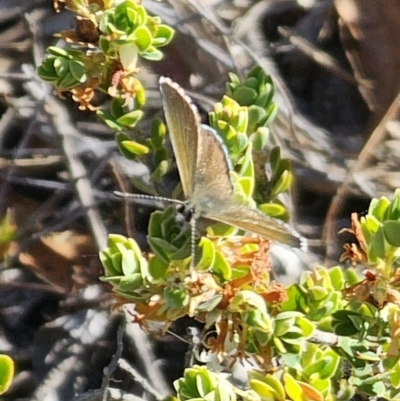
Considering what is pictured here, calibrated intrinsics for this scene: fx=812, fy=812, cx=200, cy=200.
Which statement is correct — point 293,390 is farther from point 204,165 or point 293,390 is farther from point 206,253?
point 204,165

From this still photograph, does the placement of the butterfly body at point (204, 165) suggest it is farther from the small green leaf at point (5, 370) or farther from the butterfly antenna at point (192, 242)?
the small green leaf at point (5, 370)

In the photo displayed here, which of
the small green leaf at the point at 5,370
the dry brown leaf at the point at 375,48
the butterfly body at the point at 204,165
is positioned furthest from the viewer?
the dry brown leaf at the point at 375,48

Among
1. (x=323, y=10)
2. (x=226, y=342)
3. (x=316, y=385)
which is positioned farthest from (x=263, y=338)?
(x=323, y=10)

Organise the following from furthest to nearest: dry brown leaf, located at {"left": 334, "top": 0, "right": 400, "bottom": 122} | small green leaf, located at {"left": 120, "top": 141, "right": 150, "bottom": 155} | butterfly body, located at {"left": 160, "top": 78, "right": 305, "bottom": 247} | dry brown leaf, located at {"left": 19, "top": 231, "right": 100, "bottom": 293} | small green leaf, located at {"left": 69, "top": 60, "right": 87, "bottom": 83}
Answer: dry brown leaf, located at {"left": 334, "top": 0, "right": 400, "bottom": 122}
dry brown leaf, located at {"left": 19, "top": 231, "right": 100, "bottom": 293}
small green leaf, located at {"left": 120, "top": 141, "right": 150, "bottom": 155}
small green leaf, located at {"left": 69, "top": 60, "right": 87, "bottom": 83}
butterfly body, located at {"left": 160, "top": 78, "right": 305, "bottom": 247}

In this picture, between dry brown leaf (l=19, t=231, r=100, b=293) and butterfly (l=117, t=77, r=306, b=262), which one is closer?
butterfly (l=117, t=77, r=306, b=262)

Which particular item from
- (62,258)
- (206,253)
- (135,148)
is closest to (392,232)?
(206,253)

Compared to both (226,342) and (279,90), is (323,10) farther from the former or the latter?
(226,342)

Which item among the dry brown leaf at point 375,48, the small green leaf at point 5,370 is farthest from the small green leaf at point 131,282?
the dry brown leaf at point 375,48

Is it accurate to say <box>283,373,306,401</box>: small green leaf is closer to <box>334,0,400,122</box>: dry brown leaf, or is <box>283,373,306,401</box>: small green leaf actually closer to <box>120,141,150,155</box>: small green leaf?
<box>120,141,150,155</box>: small green leaf

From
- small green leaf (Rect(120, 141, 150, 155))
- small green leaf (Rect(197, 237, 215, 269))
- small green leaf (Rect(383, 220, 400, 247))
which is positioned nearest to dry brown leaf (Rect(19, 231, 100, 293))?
small green leaf (Rect(120, 141, 150, 155))
